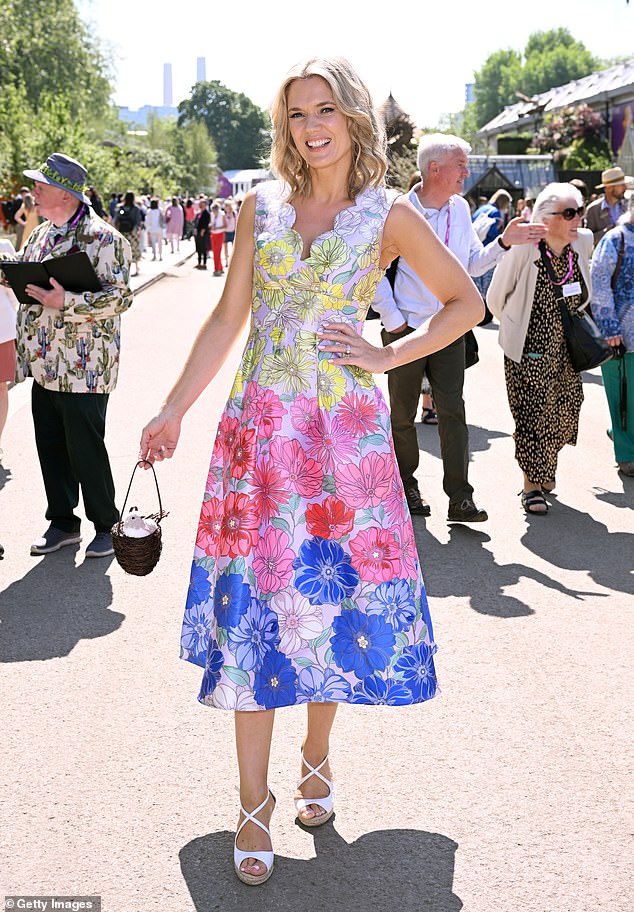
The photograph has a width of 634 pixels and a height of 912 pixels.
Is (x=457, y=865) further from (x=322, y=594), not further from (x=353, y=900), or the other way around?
(x=322, y=594)

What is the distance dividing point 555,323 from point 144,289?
63.7 feet

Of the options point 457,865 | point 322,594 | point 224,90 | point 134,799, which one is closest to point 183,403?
point 322,594

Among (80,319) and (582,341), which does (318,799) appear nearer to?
(80,319)

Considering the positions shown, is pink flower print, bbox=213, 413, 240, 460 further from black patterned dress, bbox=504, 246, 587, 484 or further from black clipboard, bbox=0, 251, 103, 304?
black patterned dress, bbox=504, 246, 587, 484

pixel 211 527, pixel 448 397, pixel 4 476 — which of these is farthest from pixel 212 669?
pixel 4 476

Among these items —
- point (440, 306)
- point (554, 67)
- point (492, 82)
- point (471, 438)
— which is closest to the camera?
point (440, 306)

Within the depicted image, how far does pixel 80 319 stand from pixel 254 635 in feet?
11.1

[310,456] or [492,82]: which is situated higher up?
[310,456]

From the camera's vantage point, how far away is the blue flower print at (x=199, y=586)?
332cm

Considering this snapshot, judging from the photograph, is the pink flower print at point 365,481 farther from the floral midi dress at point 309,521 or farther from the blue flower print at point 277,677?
the blue flower print at point 277,677

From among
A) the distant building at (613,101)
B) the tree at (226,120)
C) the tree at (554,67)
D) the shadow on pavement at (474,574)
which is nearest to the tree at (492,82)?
the tree at (554,67)

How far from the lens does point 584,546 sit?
6.61m

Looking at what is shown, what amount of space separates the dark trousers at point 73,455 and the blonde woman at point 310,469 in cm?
302

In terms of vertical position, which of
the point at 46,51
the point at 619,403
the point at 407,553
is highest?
A: the point at 46,51
